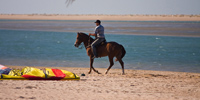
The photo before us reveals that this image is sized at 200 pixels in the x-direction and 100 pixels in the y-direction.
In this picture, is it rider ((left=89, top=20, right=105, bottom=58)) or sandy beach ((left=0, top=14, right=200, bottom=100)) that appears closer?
sandy beach ((left=0, top=14, right=200, bottom=100))

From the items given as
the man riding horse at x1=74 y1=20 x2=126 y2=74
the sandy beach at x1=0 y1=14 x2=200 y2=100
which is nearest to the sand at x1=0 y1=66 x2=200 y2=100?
the sandy beach at x1=0 y1=14 x2=200 y2=100

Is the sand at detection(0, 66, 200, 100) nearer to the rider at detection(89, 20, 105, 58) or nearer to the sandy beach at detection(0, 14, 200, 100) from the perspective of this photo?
the sandy beach at detection(0, 14, 200, 100)

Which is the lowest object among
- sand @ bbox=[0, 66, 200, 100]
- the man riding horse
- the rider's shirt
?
sand @ bbox=[0, 66, 200, 100]

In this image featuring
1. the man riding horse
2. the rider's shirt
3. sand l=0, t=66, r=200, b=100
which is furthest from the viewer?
the man riding horse

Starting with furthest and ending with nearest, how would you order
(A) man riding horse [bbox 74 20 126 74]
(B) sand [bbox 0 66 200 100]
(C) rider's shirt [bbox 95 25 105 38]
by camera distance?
Result: (A) man riding horse [bbox 74 20 126 74] < (C) rider's shirt [bbox 95 25 105 38] < (B) sand [bbox 0 66 200 100]

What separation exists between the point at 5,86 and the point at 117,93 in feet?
10.2

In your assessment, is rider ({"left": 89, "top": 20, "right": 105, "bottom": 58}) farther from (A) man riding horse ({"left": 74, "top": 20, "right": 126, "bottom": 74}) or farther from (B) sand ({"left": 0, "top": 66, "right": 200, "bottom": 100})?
(B) sand ({"left": 0, "top": 66, "right": 200, "bottom": 100})

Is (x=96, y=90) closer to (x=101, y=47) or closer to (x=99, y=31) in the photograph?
(x=99, y=31)

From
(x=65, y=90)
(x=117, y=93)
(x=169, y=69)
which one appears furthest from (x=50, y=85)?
(x=169, y=69)

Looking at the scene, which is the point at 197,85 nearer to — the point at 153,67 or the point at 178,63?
the point at 153,67

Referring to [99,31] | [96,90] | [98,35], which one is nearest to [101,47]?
[98,35]

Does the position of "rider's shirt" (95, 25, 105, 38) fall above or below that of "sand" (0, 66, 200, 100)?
above

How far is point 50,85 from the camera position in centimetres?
1124

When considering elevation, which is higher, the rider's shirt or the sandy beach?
the rider's shirt
